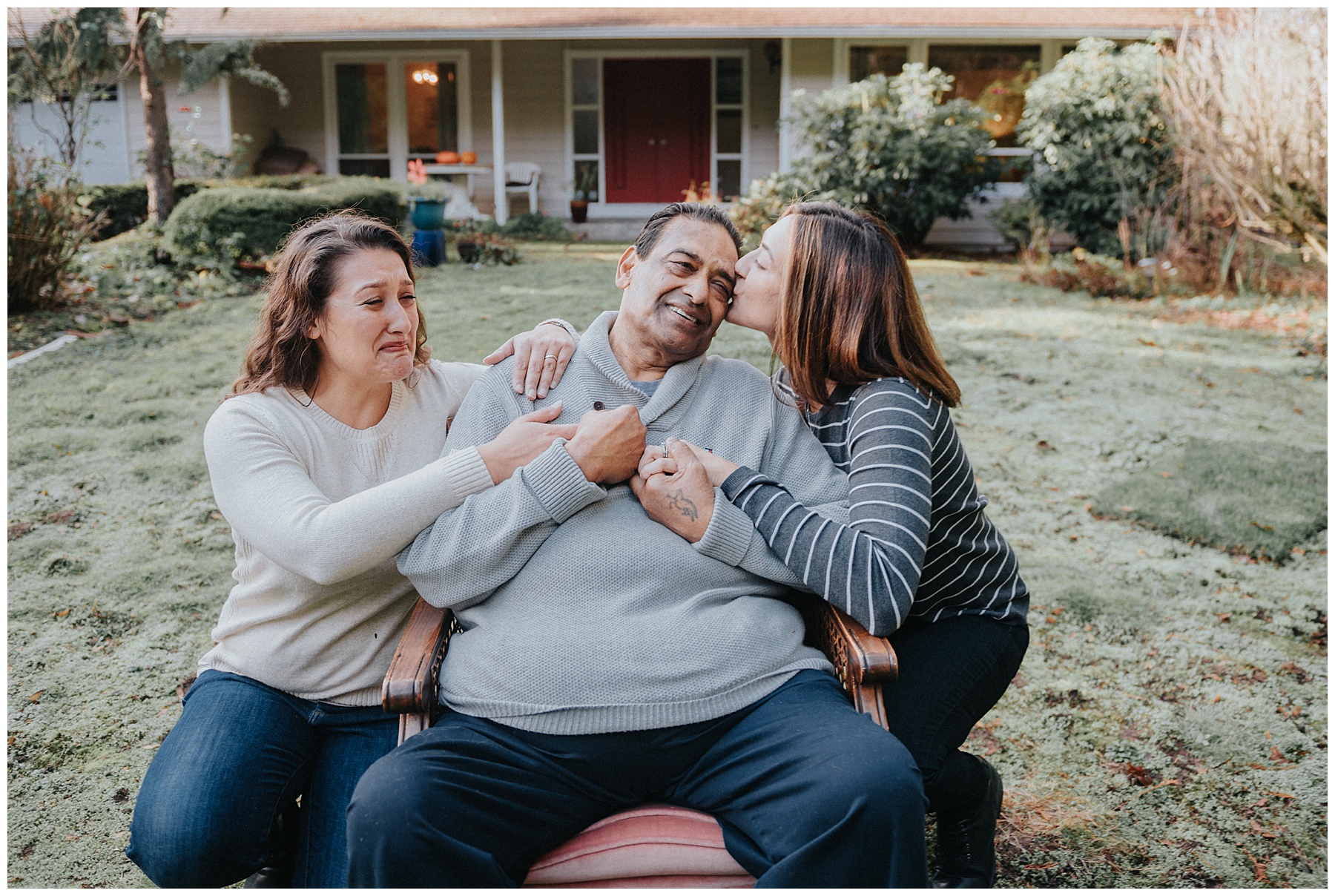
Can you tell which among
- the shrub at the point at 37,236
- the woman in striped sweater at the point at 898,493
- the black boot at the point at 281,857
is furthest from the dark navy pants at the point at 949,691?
the shrub at the point at 37,236

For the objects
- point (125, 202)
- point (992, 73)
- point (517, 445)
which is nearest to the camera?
point (517, 445)

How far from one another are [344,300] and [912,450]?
1.34 m

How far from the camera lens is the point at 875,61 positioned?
47.7 feet

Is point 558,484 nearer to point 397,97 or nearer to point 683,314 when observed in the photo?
point 683,314

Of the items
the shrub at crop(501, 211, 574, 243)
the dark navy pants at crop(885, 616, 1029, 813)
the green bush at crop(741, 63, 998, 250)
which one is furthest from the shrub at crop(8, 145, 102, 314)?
the dark navy pants at crop(885, 616, 1029, 813)

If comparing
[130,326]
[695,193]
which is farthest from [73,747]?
[695,193]

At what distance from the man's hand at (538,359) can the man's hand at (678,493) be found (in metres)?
0.40

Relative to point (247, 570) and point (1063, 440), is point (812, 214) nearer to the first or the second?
point (247, 570)

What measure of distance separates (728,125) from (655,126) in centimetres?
117

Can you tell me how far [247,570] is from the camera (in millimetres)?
2217

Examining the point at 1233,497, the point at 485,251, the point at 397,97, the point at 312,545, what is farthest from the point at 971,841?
the point at 397,97

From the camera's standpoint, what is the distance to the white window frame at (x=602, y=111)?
15.2m

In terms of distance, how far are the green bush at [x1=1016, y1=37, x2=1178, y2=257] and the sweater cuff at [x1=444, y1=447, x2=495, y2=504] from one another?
10308 mm

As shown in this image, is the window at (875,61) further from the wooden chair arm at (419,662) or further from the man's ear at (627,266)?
the wooden chair arm at (419,662)
